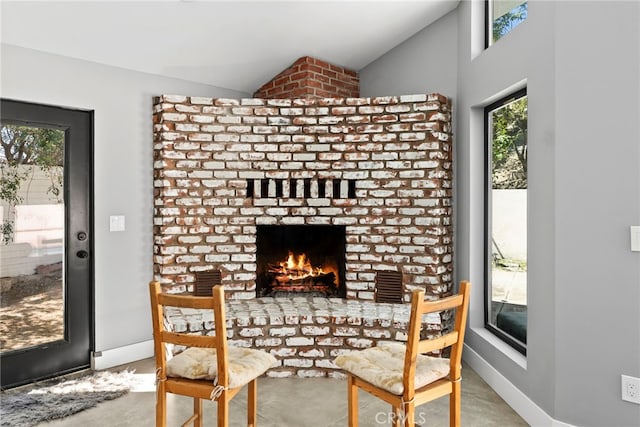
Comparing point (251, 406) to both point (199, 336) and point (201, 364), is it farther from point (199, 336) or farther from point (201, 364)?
point (199, 336)

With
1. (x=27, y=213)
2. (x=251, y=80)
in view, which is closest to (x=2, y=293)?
(x=27, y=213)

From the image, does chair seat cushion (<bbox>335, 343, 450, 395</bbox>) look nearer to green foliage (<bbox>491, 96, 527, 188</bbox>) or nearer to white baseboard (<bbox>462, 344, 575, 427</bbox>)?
white baseboard (<bbox>462, 344, 575, 427</bbox>)

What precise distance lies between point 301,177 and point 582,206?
207cm

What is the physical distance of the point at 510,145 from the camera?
3.06 m

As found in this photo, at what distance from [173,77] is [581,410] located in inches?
147

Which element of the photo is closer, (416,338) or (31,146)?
(416,338)

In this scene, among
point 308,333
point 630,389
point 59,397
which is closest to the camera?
point 630,389

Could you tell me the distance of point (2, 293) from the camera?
3.00 meters

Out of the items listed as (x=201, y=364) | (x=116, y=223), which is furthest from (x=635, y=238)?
(x=116, y=223)

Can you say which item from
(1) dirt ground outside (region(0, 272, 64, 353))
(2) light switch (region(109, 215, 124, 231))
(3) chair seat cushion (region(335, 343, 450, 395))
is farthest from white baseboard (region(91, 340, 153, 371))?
(3) chair seat cushion (region(335, 343, 450, 395))

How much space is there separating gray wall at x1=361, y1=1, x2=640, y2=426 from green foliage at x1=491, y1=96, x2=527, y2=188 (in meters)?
0.29

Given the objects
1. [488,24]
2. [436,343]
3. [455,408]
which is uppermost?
[488,24]

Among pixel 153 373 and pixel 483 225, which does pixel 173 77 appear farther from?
pixel 483 225

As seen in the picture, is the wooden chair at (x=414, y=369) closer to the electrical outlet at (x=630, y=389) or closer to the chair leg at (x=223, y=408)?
the chair leg at (x=223, y=408)
